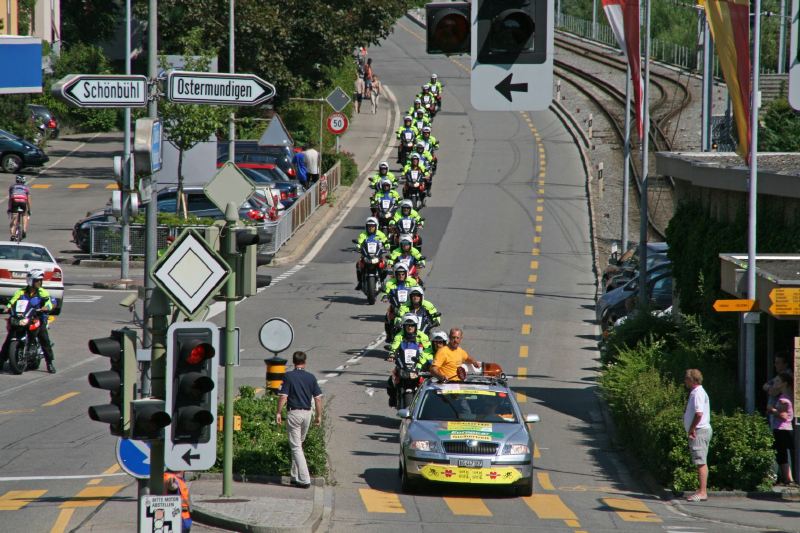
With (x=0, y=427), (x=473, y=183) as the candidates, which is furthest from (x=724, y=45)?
(x=473, y=183)

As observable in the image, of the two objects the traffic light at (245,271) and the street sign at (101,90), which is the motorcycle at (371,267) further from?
the street sign at (101,90)

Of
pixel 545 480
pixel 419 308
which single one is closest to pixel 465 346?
pixel 419 308

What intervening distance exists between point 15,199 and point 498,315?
1456 centimetres

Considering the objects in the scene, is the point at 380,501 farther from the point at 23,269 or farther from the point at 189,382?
the point at 23,269

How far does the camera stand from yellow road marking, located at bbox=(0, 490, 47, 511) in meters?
15.2

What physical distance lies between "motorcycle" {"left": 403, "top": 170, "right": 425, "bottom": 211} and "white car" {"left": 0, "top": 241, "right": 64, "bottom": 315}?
16660mm

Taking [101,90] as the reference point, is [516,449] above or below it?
below

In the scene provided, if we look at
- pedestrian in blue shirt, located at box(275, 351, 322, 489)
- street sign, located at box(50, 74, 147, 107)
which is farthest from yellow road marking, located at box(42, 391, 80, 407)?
street sign, located at box(50, 74, 147, 107)

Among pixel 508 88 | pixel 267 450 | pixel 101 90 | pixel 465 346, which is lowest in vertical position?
pixel 267 450

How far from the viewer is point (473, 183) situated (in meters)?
51.8

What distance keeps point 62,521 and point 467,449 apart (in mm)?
5194

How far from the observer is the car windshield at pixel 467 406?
1783 centimetres

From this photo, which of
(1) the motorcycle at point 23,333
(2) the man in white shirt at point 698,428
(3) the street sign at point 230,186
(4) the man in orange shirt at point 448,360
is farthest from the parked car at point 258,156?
(2) the man in white shirt at point 698,428

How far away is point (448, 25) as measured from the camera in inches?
358
